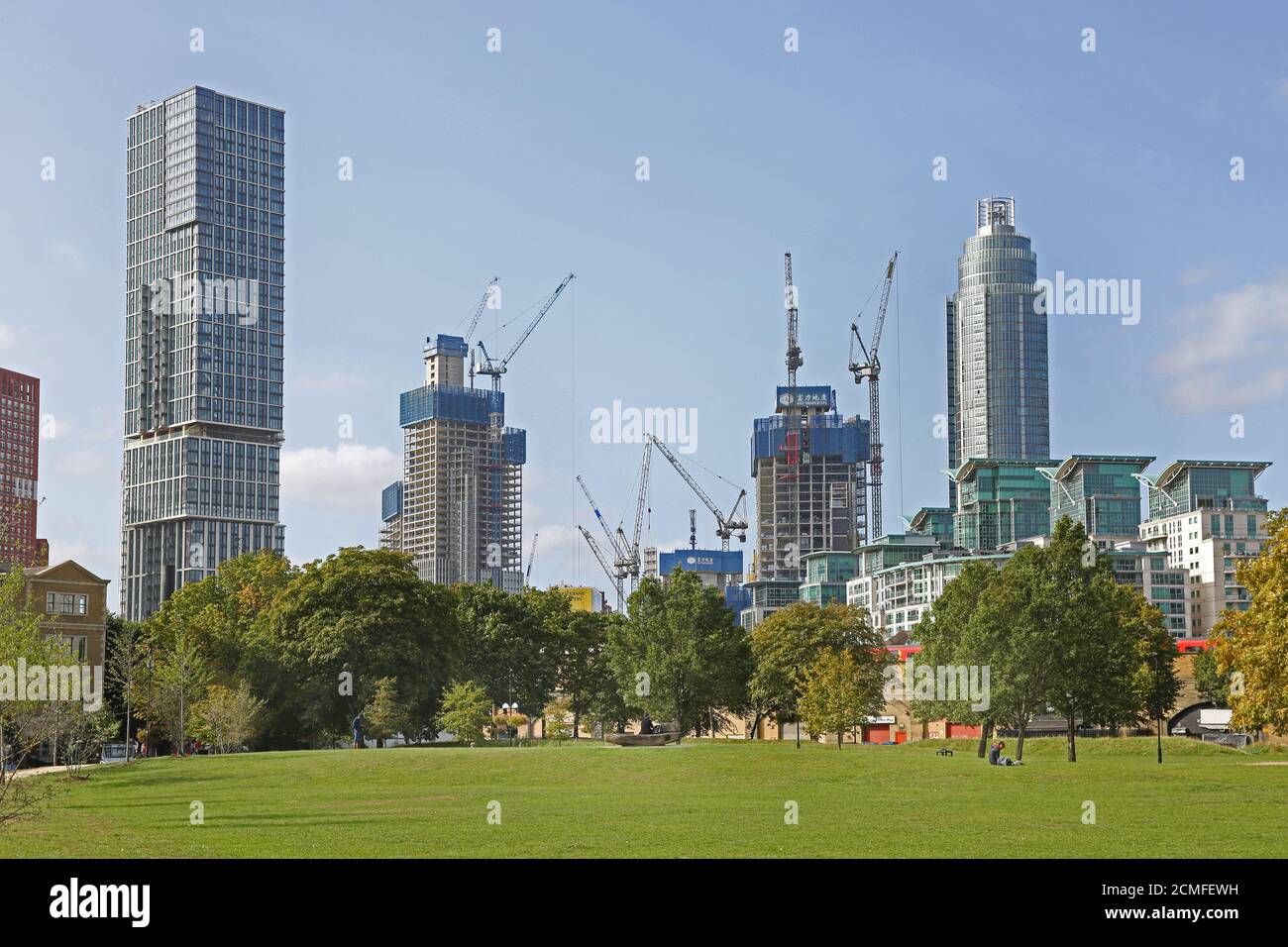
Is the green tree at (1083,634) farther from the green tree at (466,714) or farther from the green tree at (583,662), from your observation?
the green tree at (583,662)

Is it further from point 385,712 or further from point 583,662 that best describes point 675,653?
point 583,662

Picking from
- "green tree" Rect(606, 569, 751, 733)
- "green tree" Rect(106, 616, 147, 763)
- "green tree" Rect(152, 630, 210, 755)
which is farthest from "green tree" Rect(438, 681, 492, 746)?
"green tree" Rect(106, 616, 147, 763)

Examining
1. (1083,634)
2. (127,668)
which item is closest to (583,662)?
(127,668)

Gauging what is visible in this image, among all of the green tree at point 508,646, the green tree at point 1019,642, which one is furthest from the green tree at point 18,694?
the green tree at point 508,646

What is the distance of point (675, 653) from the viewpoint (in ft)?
397

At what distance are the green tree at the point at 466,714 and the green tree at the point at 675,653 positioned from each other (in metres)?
16.6

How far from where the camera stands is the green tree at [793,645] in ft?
465

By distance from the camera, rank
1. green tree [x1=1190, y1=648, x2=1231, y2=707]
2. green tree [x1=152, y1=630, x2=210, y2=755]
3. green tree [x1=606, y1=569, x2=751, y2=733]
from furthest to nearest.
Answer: green tree [x1=1190, y1=648, x2=1231, y2=707] → green tree [x1=606, y1=569, x2=751, y2=733] → green tree [x1=152, y1=630, x2=210, y2=755]

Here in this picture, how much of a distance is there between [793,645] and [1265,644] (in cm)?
7706

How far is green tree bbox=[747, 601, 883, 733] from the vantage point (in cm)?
14188

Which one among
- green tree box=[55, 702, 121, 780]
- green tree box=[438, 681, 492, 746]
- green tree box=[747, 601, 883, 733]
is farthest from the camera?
green tree box=[747, 601, 883, 733]

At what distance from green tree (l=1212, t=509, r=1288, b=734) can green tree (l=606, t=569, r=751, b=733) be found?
170 ft

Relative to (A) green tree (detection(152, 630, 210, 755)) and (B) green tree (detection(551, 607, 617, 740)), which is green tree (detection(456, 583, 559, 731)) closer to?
(B) green tree (detection(551, 607, 617, 740))
